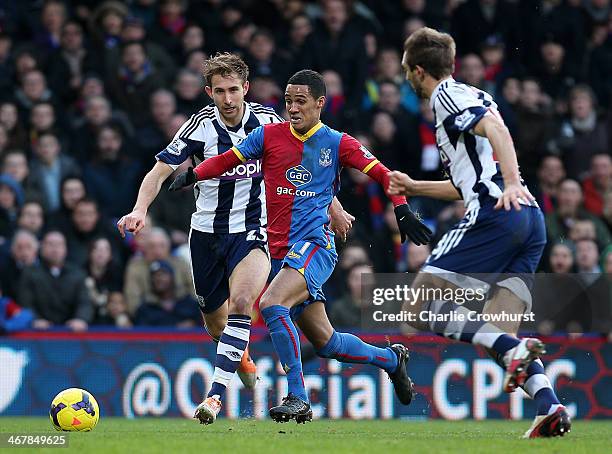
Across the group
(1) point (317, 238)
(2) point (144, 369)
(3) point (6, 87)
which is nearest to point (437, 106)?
(1) point (317, 238)

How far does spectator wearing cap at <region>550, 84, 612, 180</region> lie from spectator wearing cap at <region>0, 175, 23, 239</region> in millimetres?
6247

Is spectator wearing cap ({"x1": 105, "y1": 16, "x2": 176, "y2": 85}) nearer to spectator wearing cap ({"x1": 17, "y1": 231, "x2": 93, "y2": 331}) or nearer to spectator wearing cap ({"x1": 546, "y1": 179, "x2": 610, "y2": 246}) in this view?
spectator wearing cap ({"x1": 17, "y1": 231, "x2": 93, "y2": 331})

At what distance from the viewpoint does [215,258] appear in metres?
9.85

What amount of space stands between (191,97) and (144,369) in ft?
12.5

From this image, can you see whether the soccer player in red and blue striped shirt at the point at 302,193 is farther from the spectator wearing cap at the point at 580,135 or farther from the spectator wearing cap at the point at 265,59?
the spectator wearing cap at the point at 580,135

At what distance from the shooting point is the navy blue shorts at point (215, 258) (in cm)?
964

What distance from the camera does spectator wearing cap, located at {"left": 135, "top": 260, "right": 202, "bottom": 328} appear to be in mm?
13047

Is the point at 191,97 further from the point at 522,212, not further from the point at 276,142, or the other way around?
the point at 522,212

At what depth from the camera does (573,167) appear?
1512 cm

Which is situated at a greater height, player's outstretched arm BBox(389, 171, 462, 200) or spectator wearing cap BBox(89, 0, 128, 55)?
spectator wearing cap BBox(89, 0, 128, 55)

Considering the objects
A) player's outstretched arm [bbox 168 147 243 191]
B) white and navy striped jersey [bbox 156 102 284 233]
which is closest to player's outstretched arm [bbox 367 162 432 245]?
player's outstretched arm [bbox 168 147 243 191]

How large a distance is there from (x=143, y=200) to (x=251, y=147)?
0.85m

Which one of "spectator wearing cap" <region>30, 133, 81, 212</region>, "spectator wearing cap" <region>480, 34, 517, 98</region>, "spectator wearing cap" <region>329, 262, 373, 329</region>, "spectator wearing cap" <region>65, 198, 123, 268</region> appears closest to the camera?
"spectator wearing cap" <region>329, 262, 373, 329</region>

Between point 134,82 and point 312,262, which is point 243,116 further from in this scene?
point 134,82
